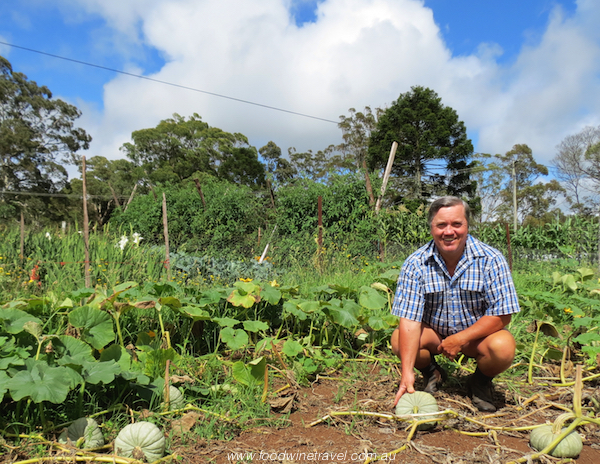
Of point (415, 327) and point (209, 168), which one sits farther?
point (209, 168)

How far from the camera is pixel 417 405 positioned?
1750mm

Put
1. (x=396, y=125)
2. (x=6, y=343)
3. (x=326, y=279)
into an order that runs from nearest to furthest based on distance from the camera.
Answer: (x=6, y=343) → (x=326, y=279) → (x=396, y=125)

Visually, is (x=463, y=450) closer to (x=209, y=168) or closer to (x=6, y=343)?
(x=6, y=343)

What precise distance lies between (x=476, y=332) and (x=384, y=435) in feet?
2.17

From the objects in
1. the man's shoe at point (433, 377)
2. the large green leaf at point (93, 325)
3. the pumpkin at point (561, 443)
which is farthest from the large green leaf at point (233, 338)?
the pumpkin at point (561, 443)

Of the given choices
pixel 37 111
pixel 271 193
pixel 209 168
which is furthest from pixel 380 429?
pixel 37 111

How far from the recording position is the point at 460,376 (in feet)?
8.01

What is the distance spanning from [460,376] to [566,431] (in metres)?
0.93

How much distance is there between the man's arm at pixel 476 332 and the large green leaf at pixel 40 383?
165 cm

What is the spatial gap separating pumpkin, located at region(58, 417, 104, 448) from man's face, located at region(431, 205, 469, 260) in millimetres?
1694

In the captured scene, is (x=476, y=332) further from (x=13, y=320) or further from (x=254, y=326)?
(x=13, y=320)

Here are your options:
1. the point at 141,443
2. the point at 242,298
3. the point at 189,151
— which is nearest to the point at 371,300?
the point at 242,298

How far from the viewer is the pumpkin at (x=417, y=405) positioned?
1.73 m

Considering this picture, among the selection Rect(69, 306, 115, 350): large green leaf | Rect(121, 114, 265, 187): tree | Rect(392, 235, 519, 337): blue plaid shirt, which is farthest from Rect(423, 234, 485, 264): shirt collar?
Rect(121, 114, 265, 187): tree
